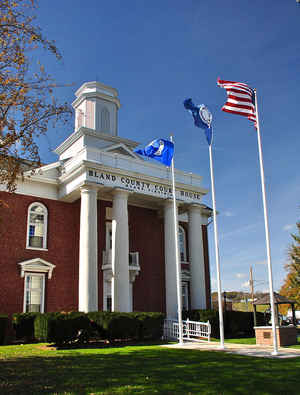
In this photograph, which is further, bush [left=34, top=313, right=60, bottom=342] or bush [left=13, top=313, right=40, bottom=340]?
bush [left=13, top=313, right=40, bottom=340]

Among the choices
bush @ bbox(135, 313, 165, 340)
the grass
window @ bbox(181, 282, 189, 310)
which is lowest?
the grass

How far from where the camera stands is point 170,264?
2709 cm

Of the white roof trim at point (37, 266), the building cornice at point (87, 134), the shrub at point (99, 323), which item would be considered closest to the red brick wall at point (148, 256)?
the building cornice at point (87, 134)

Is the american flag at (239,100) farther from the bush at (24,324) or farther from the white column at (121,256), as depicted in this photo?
the bush at (24,324)

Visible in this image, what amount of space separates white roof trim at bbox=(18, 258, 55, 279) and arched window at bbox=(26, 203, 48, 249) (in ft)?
3.25

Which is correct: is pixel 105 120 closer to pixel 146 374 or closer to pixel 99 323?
pixel 99 323

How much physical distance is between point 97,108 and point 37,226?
10591 millimetres

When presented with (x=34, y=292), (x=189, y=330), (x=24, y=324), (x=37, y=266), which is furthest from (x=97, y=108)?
(x=189, y=330)

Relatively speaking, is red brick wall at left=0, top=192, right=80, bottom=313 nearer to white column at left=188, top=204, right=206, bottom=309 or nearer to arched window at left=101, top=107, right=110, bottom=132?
arched window at left=101, top=107, right=110, bottom=132

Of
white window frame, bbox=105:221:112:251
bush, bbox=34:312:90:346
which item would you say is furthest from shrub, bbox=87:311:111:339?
white window frame, bbox=105:221:112:251

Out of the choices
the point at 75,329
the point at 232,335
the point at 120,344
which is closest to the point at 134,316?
the point at 120,344

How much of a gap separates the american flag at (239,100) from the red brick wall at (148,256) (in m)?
14.2

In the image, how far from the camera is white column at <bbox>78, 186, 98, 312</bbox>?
2273 cm

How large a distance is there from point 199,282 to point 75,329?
11634 millimetres
